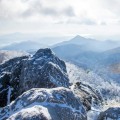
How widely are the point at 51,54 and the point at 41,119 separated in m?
28.6

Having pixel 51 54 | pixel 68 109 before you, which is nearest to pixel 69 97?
pixel 68 109

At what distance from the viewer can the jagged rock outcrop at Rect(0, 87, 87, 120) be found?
29.4 meters

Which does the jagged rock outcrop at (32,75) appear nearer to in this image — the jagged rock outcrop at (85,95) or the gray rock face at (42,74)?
the gray rock face at (42,74)

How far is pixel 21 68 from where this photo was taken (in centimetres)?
5700

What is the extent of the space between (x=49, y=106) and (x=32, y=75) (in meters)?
19.2

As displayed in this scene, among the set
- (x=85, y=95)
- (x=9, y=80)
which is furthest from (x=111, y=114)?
(x=9, y=80)

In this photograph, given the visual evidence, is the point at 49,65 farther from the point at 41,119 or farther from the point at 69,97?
the point at 41,119

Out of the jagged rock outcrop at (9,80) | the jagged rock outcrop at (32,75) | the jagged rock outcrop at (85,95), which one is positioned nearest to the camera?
the jagged rock outcrop at (32,75)

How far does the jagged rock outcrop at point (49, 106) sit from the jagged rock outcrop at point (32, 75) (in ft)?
46.1

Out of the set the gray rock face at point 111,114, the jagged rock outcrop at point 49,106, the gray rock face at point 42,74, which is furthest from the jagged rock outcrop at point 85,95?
the jagged rock outcrop at point 49,106

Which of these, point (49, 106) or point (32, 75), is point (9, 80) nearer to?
point (32, 75)

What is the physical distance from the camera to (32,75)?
165 ft

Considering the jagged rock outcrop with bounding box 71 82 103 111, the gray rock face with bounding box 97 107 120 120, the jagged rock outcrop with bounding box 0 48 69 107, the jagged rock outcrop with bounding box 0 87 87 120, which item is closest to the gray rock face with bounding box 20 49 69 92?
the jagged rock outcrop with bounding box 0 48 69 107

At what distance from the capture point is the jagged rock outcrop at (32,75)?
49312 mm
